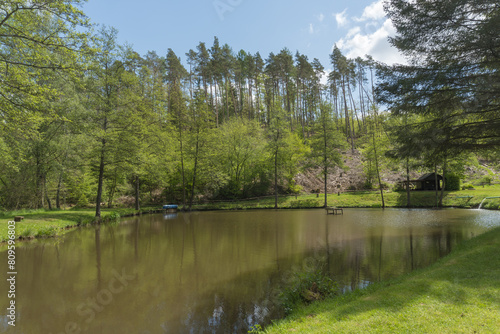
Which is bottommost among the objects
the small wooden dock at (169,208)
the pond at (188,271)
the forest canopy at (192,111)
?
the small wooden dock at (169,208)

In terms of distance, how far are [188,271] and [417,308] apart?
6946 millimetres

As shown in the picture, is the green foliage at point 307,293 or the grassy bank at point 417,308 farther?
the green foliage at point 307,293

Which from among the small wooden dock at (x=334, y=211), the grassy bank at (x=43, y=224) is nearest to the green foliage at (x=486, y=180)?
the small wooden dock at (x=334, y=211)

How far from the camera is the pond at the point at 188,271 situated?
19.3 ft

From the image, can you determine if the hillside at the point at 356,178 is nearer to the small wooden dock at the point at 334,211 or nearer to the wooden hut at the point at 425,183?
the wooden hut at the point at 425,183

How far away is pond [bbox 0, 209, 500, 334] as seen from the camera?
588 centimetres

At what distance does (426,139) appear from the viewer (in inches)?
481

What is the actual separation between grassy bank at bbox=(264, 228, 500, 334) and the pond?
1.26 metres

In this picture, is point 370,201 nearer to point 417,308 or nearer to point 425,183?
point 425,183

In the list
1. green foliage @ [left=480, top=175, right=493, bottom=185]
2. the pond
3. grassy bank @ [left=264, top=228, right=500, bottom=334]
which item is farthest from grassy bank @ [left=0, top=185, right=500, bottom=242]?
grassy bank @ [left=264, top=228, right=500, bottom=334]

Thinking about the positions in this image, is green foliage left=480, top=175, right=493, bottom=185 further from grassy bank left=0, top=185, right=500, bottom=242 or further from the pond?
the pond

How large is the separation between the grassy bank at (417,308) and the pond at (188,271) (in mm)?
1265

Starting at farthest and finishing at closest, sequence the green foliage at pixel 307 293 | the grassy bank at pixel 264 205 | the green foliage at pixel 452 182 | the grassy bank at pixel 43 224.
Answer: the green foliage at pixel 452 182 < the grassy bank at pixel 264 205 < the grassy bank at pixel 43 224 < the green foliage at pixel 307 293

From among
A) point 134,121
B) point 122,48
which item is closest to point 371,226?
point 134,121
